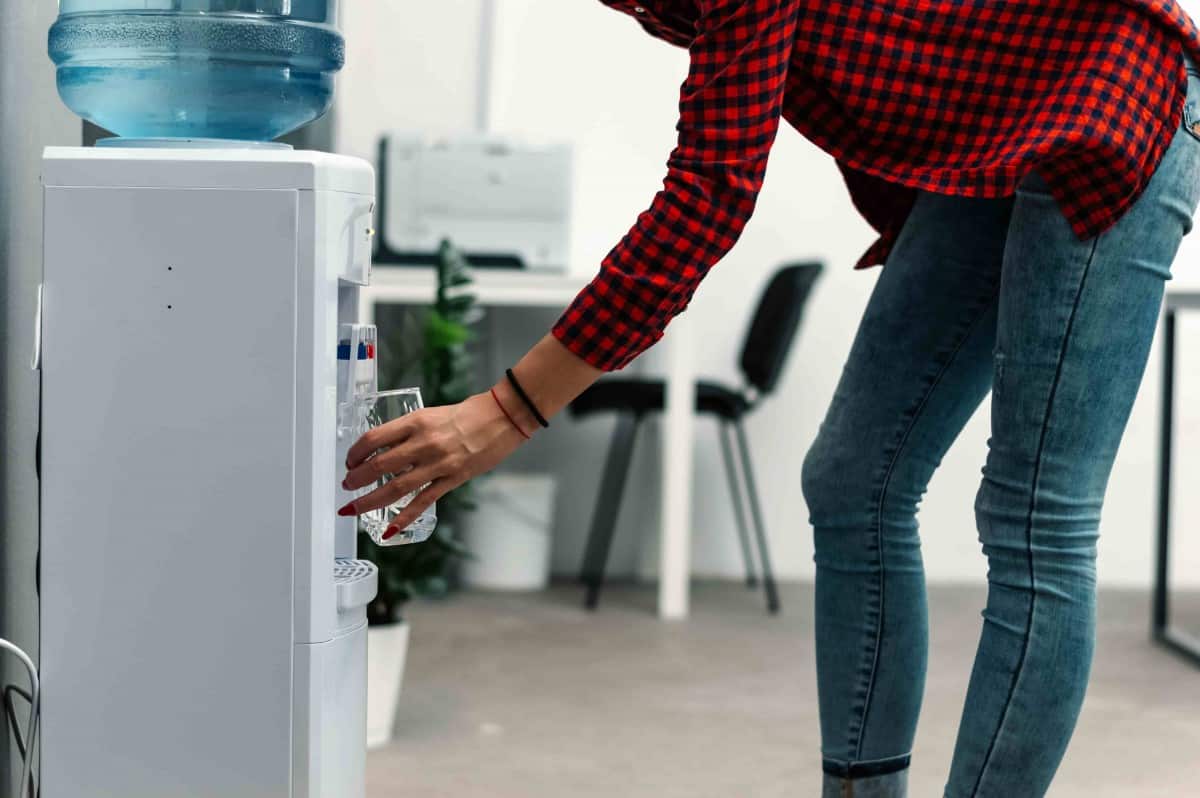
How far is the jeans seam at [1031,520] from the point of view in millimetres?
1064

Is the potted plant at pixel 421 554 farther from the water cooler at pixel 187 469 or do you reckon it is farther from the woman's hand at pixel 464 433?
the woman's hand at pixel 464 433

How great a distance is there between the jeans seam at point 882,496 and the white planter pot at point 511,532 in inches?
91.9

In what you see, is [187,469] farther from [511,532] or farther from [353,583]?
[511,532]

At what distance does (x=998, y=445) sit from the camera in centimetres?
112

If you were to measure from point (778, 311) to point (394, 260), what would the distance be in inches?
38.2

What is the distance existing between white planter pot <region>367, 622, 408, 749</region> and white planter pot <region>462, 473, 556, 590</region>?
1.35 m

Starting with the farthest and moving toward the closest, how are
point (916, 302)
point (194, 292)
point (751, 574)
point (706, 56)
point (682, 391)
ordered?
point (751, 574), point (682, 391), point (916, 302), point (194, 292), point (706, 56)

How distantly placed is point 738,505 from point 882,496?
7.69ft

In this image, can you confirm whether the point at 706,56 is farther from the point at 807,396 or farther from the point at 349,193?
the point at 807,396

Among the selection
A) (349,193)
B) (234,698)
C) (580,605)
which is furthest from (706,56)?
(580,605)

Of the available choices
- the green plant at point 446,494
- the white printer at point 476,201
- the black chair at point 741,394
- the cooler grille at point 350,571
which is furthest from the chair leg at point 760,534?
the cooler grille at point 350,571

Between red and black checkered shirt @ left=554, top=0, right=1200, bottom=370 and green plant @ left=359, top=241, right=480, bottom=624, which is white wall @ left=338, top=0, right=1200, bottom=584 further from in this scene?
red and black checkered shirt @ left=554, top=0, right=1200, bottom=370

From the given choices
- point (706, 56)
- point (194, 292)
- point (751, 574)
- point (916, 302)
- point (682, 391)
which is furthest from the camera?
point (751, 574)

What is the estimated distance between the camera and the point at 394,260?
3.42 metres
